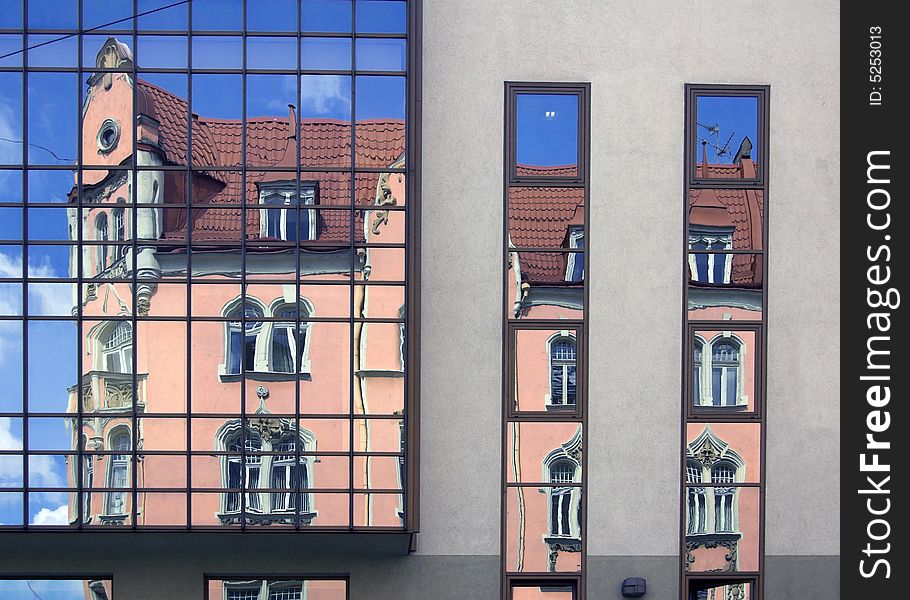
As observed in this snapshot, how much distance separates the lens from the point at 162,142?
862 cm

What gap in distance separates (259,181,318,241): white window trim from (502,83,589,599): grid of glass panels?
2536mm

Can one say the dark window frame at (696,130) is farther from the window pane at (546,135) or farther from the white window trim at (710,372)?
the white window trim at (710,372)

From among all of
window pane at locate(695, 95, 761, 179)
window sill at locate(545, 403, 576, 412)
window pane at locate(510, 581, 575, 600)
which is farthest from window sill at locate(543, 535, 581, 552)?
window pane at locate(695, 95, 761, 179)

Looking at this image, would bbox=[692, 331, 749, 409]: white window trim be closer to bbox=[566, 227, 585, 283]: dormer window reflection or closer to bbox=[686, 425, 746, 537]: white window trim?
bbox=[686, 425, 746, 537]: white window trim

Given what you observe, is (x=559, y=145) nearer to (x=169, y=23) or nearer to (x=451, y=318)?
(x=451, y=318)

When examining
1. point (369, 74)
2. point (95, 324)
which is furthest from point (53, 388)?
point (369, 74)

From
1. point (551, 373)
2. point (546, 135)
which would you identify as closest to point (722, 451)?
point (551, 373)

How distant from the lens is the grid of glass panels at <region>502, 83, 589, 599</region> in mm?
9156

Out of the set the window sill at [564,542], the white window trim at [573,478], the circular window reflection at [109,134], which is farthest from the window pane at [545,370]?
the circular window reflection at [109,134]

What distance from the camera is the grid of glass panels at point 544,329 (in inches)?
360

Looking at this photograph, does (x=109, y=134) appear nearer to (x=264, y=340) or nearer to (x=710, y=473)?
(x=264, y=340)

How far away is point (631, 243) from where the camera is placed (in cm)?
920

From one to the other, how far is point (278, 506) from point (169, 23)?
6210mm

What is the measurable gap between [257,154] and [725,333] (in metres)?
6.57
